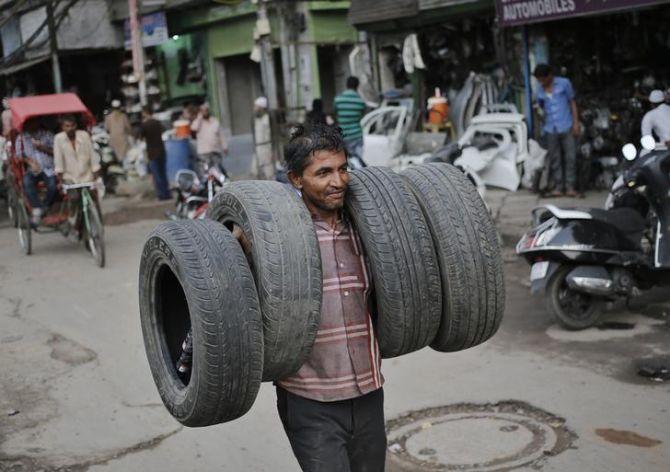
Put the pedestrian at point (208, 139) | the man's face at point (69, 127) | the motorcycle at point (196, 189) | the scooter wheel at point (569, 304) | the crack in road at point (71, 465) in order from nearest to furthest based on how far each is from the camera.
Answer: the crack in road at point (71, 465)
the scooter wheel at point (569, 304)
the man's face at point (69, 127)
the motorcycle at point (196, 189)
the pedestrian at point (208, 139)

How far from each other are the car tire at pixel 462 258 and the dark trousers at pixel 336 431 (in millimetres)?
355

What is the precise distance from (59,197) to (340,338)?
29.7 ft

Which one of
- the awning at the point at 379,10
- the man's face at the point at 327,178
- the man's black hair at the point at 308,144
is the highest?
the awning at the point at 379,10

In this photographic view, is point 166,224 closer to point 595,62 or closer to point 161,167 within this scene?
point 595,62

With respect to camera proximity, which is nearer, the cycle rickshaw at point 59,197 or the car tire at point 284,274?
the car tire at point 284,274

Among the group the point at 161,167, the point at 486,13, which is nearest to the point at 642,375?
the point at 486,13

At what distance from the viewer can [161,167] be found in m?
16.7

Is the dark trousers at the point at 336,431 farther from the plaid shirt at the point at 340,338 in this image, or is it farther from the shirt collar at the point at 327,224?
the shirt collar at the point at 327,224

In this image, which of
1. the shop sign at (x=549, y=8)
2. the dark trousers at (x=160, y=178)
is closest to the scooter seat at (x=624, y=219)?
the shop sign at (x=549, y=8)

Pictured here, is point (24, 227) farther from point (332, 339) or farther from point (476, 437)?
point (332, 339)

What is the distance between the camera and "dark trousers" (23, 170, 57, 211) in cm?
→ 1129

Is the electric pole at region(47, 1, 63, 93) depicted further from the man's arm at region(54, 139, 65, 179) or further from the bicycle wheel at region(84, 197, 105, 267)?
the bicycle wheel at region(84, 197, 105, 267)

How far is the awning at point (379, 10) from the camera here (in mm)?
14883

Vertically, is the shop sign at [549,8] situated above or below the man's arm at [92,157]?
above
